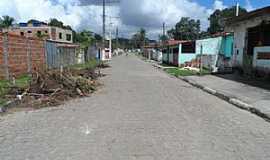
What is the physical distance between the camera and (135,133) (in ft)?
24.2

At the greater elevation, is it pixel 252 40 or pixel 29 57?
pixel 252 40

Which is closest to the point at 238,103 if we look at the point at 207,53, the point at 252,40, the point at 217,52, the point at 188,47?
the point at 252,40

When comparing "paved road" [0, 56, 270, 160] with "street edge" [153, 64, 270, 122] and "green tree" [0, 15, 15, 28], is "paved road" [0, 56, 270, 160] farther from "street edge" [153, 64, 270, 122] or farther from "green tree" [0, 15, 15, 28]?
"green tree" [0, 15, 15, 28]

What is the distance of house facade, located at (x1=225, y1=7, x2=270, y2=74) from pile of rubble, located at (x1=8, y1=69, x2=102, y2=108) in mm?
11242

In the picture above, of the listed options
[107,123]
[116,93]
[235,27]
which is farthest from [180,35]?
[107,123]

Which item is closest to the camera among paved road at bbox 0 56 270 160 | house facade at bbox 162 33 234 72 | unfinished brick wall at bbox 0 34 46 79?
paved road at bbox 0 56 270 160

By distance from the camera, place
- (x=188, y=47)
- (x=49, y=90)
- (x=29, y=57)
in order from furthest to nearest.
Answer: (x=188, y=47), (x=29, y=57), (x=49, y=90)

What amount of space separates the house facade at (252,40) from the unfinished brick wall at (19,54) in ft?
44.5

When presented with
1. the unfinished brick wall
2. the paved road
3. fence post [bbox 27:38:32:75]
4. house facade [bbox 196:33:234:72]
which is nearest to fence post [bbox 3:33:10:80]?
the unfinished brick wall

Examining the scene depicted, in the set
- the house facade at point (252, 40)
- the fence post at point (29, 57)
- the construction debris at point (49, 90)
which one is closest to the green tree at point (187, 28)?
the house facade at point (252, 40)

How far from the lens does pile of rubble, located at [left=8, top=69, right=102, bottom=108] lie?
11.8m

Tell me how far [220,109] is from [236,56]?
607 inches

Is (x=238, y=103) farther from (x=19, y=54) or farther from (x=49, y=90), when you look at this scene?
(x=19, y=54)

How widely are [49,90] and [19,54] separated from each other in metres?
8.63
